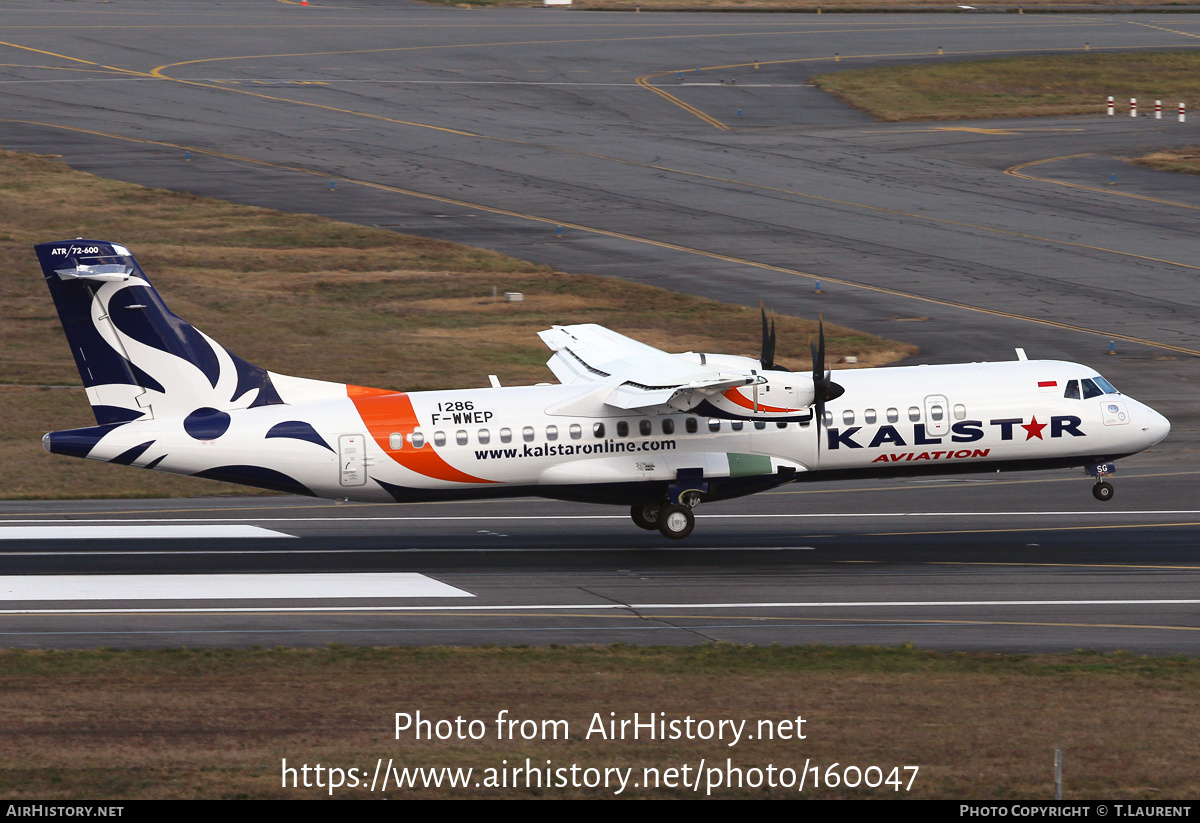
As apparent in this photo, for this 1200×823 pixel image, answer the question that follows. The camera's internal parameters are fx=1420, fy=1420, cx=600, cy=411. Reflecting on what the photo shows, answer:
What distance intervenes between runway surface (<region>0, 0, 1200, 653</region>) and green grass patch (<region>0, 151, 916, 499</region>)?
1.98 meters

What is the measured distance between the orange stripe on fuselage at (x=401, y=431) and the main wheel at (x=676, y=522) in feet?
12.5

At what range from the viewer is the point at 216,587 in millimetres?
26297

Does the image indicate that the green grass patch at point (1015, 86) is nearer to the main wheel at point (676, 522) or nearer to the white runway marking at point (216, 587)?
the main wheel at point (676, 522)

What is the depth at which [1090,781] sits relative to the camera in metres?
16.0

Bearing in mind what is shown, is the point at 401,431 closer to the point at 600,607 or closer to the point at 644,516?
the point at 600,607

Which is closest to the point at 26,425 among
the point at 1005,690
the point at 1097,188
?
the point at 1005,690

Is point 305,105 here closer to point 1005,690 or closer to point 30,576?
point 30,576

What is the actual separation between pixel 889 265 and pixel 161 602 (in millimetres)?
37106

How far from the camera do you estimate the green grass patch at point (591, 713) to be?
1591 centimetres

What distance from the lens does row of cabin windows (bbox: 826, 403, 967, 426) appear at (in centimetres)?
2939

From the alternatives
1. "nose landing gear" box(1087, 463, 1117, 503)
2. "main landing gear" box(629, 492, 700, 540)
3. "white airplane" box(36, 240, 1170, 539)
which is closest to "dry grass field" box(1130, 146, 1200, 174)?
"white airplane" box(36, 240, 1170, 539)

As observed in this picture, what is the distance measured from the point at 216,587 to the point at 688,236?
117 feet

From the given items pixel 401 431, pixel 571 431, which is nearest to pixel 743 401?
pixel 571 431

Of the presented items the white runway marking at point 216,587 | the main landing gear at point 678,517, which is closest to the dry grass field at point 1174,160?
the main landing gear at point 678,517
